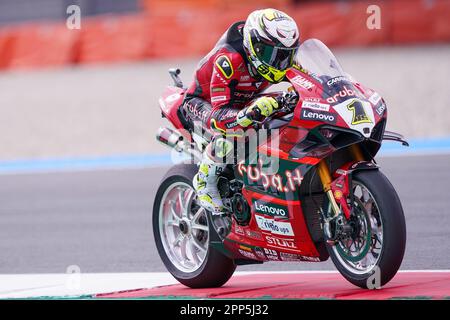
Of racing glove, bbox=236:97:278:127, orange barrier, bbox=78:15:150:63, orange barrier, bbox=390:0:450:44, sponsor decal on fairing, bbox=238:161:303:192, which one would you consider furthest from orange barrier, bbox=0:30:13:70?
racing glove, bbox=236:97:278:127

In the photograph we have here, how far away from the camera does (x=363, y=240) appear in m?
6.53

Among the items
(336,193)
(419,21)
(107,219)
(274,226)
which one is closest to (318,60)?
(336,193)

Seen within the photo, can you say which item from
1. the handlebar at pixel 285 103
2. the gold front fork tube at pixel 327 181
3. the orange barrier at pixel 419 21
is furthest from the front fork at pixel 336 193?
the orange barrier at pixel 419 21

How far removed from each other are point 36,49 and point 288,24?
63.5ft

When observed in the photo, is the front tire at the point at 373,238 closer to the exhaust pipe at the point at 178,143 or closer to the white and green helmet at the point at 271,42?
the white and green helmet at the point at 271,42

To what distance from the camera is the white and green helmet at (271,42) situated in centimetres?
690

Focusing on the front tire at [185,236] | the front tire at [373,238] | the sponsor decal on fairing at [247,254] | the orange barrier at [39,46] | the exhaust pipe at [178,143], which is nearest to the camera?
the front tire at [373,238]

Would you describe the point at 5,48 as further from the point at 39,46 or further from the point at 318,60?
the point at 318,60

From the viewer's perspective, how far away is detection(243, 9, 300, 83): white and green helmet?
6.90m

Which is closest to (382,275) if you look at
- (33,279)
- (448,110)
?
(33,279)

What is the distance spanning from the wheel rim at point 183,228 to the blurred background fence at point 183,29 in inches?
525
